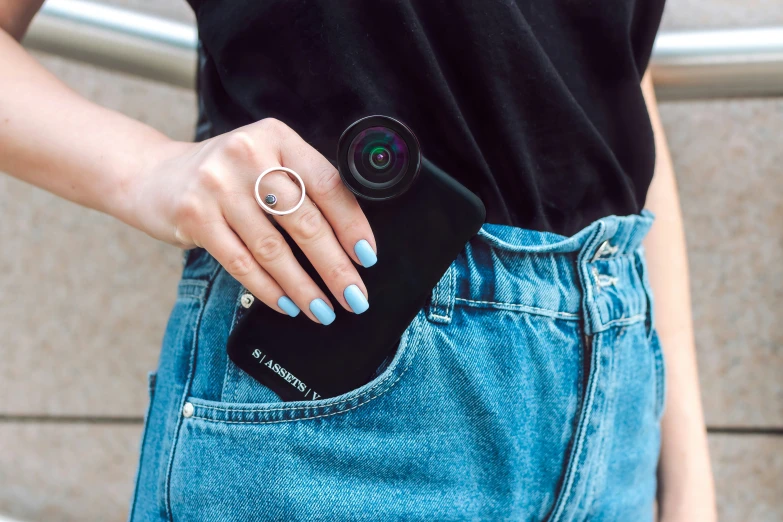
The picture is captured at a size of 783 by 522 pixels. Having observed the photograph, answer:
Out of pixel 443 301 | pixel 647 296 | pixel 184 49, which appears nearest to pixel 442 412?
pixel 443 301

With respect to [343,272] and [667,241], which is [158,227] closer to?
[343,272]

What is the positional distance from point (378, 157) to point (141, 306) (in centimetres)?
89

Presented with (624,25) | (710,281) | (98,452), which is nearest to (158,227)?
(624,25)

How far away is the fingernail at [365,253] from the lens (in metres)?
0.46

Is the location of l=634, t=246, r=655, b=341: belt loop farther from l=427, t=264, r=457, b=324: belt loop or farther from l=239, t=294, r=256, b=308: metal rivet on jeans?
l=239, t=294, r=256, b=308: metal rivet on jeans

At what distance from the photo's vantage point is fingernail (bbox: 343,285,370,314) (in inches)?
18.2

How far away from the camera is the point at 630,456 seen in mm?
597

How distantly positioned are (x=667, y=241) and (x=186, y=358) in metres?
0.65

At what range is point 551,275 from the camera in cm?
52

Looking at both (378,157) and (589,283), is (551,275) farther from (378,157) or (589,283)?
(378,157)

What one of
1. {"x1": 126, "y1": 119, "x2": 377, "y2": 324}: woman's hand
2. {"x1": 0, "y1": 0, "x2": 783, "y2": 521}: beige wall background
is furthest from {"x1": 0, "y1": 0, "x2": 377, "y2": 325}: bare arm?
{"x1": 0, "y1": 0, "x2": 783, "y2": 521}: beige wall background

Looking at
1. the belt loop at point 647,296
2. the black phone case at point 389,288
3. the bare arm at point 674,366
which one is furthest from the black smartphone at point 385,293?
the bare arm at point 674,366

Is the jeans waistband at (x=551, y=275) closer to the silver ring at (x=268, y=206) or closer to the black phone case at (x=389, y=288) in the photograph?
the black phone case at (x=389, y=288)

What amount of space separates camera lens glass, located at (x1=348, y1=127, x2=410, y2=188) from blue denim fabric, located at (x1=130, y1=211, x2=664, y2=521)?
0.34 feet
